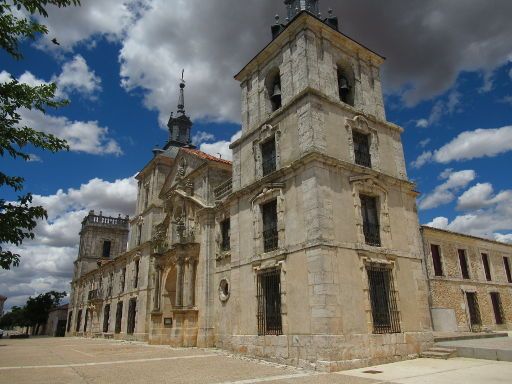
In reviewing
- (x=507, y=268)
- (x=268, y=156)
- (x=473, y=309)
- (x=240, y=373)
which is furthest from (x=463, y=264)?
(x=240, y=373)

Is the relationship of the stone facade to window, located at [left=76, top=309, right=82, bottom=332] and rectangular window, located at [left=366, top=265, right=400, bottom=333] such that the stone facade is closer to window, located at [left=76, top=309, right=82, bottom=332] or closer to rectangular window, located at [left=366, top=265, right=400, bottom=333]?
rectangular window, located at [left=366, top=265, right=400, bottom=333]

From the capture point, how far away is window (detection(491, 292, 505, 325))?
76.0ft

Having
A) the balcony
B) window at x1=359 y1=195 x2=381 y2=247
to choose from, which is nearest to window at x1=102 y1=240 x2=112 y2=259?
window at x1=359 y1=195 x2=381 y2=247

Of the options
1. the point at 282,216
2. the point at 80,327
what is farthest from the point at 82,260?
the point at 282,216

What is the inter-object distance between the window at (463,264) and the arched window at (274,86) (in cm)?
1552

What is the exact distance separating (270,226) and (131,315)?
57.9ft

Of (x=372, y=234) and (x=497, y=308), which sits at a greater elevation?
(x=372, y=234)

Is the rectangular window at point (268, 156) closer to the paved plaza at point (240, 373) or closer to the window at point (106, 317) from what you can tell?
the paved plaza at point (240, 373)

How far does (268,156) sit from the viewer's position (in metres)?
14.7

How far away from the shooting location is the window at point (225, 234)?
16734 millimetres

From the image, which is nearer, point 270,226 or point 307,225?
point 307,225

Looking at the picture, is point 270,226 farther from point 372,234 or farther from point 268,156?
point 372,234

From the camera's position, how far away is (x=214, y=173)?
19.2 meters

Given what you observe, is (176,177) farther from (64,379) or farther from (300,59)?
(64,379)
